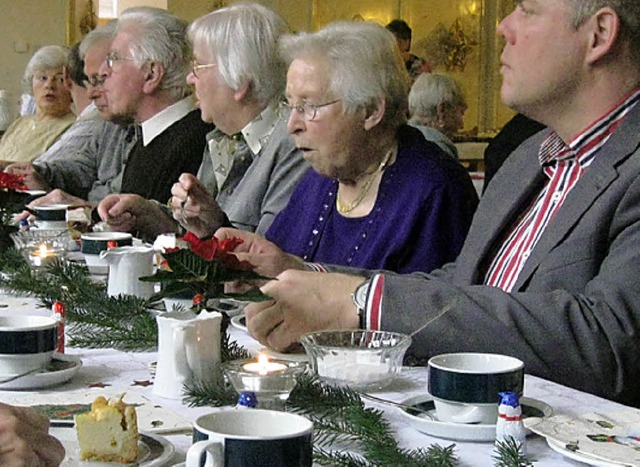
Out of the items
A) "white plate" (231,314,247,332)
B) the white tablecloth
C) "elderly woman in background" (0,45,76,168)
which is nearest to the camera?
the white tablecloth

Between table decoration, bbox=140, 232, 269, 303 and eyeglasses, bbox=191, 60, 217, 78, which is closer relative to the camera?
table decoration, bbox=140, 232, 269, 303

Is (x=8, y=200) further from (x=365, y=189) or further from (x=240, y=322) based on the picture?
(x=240, y=322)

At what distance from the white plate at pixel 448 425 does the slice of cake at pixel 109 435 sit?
0.34 m

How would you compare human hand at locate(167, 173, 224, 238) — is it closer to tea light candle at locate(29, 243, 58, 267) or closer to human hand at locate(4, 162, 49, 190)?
tea light candle at locate(29, 243, 58, 267)

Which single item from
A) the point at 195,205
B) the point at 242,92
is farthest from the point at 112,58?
the point at 195,205

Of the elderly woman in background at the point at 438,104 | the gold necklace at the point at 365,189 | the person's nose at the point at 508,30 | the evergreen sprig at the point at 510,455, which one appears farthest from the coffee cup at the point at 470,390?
the elderly woman in background at the point at 438,104

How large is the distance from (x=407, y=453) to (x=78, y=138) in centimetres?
457

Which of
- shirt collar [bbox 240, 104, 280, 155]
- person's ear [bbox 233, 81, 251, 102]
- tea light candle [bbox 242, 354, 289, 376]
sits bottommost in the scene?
tea light candle [bbox 242, 354, 289, 376]

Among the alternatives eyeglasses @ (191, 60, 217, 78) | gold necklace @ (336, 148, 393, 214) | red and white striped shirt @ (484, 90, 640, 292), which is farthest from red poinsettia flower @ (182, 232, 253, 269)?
eyeglasses @ (191, 60, 217, 78)

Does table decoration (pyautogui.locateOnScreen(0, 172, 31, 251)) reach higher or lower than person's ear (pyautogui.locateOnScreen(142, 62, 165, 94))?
lower

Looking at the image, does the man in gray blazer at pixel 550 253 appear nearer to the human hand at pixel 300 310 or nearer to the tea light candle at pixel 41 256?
the human hand at pixel 300 310

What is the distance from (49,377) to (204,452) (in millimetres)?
597

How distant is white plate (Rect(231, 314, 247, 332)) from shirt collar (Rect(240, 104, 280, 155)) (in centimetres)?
170

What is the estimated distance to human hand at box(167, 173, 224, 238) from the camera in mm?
3125
